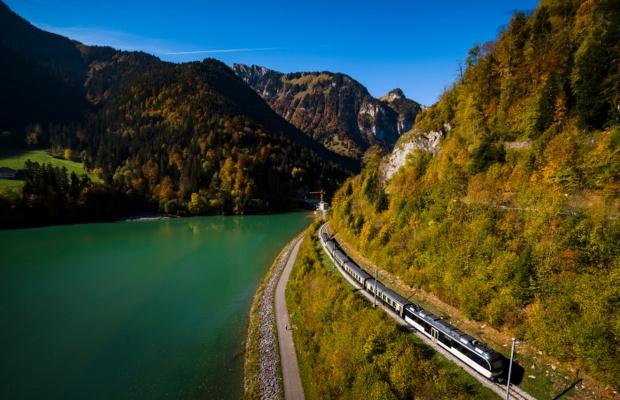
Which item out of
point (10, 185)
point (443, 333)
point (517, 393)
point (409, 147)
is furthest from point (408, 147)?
point (10, 185)

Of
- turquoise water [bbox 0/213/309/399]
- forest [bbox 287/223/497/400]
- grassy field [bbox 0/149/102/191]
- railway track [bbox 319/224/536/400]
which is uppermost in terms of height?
grassy field [bbox 0/149/102/191]

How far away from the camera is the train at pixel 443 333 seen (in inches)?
678

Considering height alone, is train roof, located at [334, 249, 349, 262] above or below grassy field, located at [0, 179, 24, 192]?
below

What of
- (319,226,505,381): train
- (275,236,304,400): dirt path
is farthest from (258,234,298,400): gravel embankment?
(319,226,505,381): train

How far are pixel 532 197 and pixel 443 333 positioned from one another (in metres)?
12.5

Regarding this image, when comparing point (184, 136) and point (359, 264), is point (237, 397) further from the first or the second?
point (184, 136)

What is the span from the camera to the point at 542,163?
24.5 m

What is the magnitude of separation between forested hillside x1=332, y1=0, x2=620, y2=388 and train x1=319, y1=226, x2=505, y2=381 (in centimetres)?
293

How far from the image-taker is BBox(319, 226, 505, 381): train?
56.5ft

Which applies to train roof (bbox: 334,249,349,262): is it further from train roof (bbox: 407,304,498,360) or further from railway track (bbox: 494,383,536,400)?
railway track (bbox: 494,383,536,400)

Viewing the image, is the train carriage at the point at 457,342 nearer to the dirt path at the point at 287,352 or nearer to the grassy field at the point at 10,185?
the dirt path at the point at 287,352

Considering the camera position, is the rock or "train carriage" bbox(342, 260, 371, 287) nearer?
"train carriage" bbox(342, 260, 371, 287)

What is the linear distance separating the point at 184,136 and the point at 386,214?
130632mm

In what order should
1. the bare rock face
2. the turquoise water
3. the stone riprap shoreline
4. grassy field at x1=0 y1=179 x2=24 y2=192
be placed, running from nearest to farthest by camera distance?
the stone riprap shoreline
the turquoise water
the bare rock face
grassy field at x1=0 y1=179 x2=24 y2=192
